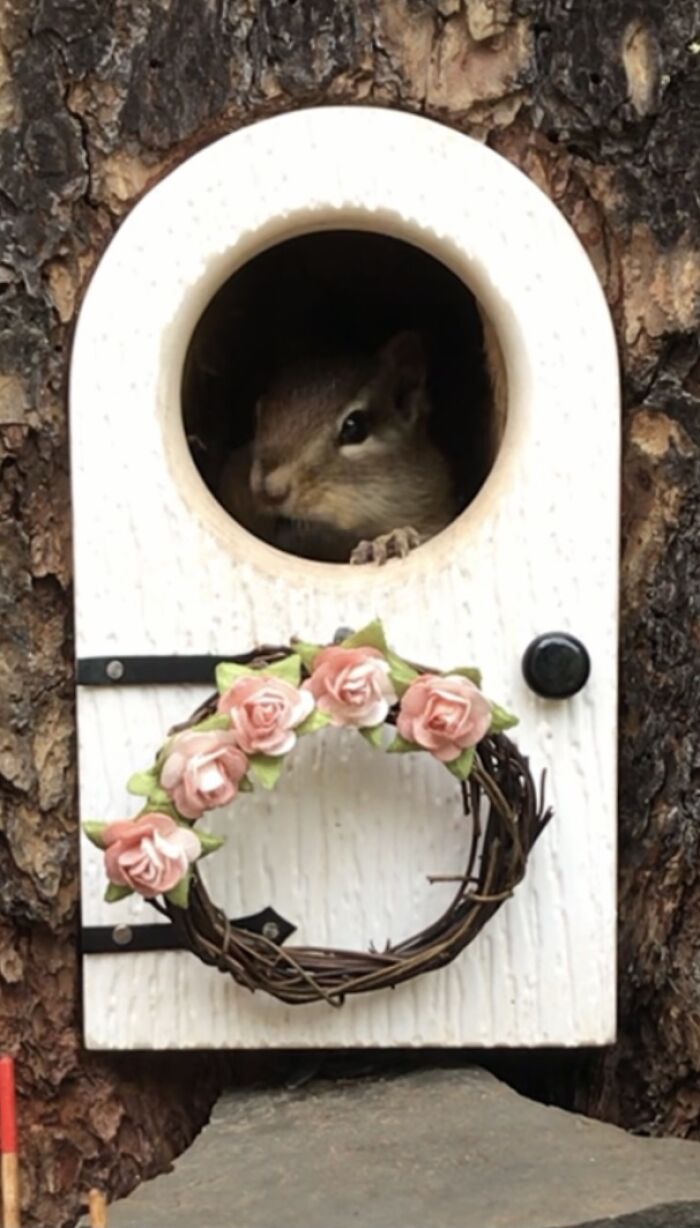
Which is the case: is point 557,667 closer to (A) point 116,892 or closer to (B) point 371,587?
(B) point 371,587

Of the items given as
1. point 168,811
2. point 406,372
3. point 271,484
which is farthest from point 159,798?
point 406,372

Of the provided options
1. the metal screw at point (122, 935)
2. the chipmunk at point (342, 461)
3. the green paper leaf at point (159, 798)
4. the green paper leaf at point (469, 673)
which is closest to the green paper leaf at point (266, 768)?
the green paper leaf at point (159, 798)

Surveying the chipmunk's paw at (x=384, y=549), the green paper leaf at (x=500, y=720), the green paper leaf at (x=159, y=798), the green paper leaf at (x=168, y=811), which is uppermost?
the chipmunk's paw at (x=384, y=549)

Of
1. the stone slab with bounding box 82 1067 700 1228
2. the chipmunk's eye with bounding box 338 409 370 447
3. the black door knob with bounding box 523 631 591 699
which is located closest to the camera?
the stone slab with bounding box 82 1067 700 1228

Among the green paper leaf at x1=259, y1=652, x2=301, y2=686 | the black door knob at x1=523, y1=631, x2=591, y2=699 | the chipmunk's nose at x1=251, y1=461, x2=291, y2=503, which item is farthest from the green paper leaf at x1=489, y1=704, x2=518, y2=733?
the chipmunk's nose at x1=251, y1=461, x2=291, y2=503

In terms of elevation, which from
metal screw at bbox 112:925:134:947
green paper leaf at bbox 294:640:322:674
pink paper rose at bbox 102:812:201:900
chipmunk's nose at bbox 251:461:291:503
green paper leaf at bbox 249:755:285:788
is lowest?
metal screw at bbox 112:925:134:947

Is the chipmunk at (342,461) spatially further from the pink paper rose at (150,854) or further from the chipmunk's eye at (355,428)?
the pink paper rose at (150,854)

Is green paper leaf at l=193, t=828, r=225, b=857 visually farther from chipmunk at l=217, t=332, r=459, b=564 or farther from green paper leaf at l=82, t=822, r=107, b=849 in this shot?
chipmunk at l=217, t=332, r=459, b=564
